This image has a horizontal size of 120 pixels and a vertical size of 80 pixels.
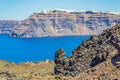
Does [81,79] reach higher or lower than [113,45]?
lower

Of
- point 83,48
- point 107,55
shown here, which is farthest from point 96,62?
point 83,48

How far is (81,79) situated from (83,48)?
23.2 feet

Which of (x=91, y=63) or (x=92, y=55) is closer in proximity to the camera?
(x=91, y=63)

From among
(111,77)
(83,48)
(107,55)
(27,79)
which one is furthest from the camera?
(83,48)

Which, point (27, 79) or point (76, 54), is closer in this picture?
point (27, 79)

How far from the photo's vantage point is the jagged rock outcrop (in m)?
31.6

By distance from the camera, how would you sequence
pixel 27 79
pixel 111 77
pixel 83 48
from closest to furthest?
pixel 111 77, pixel 27 79, pixel 83 48

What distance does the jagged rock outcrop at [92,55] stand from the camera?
104 feet

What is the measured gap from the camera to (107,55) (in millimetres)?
31141

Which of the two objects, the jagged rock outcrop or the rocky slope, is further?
the jagged rock outcrop

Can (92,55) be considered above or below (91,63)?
above

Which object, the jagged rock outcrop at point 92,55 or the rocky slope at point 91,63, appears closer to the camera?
the rocky slope at point 91,63

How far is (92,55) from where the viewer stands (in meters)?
33.9

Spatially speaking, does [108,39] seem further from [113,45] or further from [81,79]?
[81,79]
